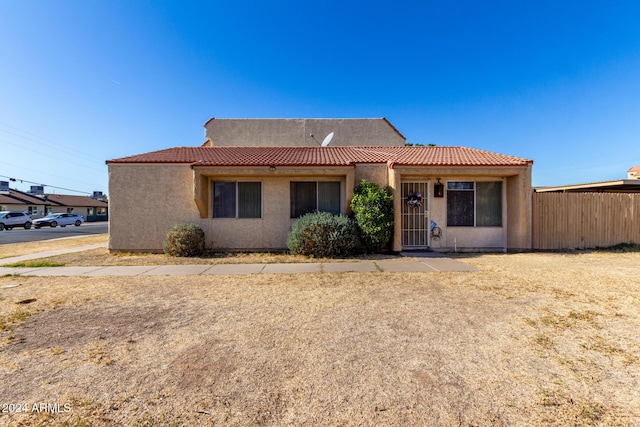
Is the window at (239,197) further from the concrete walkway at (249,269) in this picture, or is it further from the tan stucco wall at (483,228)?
the tan stucco wall at (483,228)

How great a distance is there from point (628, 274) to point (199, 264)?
38.5 feet

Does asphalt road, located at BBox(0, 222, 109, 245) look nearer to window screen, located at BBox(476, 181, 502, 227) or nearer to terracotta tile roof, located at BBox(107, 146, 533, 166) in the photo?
terracotta tile roof, located at BBox(107, 146, 533, 166)

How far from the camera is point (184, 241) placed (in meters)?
9.92

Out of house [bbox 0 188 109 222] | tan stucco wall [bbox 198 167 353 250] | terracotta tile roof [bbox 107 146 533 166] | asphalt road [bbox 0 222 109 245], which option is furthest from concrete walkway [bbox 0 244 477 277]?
house [bbox 0 188 109 222]

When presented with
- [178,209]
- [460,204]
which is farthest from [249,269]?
[460,204]

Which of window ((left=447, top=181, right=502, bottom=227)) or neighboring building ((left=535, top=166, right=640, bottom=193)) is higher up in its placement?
neighboring building ((left=535, top=166, right=640, bottom=193))

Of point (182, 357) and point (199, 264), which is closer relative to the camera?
point (182, 357)

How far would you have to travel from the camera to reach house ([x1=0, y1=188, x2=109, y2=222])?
43.4m

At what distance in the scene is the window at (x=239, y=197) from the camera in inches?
429

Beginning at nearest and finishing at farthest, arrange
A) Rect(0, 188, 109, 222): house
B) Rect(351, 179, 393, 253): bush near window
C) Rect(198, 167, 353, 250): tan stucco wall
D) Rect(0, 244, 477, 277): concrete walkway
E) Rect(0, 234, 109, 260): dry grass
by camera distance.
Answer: Rect(0, 244, 477, 277): concrete walkway
Rect(351, 179, 393, 253): bush near window
Rect(198, 167, 353, 250): tan stucco wall
Rect(0, 234, 109, 260): dry grass
Rect(0, 188, 109, 222): house

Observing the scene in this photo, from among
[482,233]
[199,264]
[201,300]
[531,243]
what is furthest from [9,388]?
[531,243]

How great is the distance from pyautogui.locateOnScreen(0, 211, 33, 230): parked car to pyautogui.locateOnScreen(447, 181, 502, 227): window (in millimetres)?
42465

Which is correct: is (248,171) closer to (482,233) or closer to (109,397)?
(109,397)

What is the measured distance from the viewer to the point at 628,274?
6965mm
